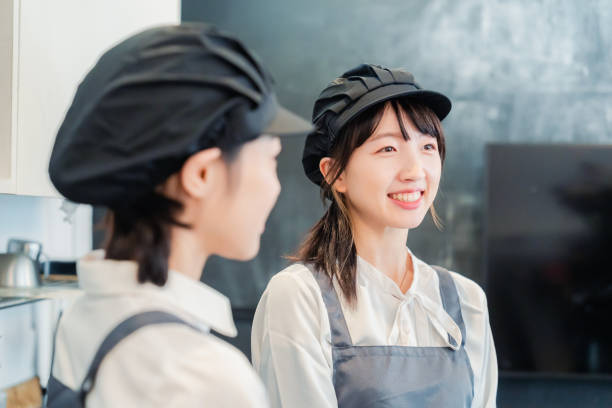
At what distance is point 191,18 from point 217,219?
271cm

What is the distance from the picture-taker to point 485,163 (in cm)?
294

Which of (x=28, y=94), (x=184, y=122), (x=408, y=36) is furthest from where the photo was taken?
(x=408, y=36)

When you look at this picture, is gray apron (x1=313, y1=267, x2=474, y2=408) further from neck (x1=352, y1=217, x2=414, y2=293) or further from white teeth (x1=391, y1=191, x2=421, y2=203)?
white teeth (x1=391, y1=191, x2=421, y2=203)

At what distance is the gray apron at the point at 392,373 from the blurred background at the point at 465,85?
5.54ft

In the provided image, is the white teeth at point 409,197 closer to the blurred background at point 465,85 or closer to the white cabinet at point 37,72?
the white cabinet at point 37,72

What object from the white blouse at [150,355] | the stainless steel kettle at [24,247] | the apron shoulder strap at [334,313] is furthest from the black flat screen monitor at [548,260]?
the white blouse at [150,355]

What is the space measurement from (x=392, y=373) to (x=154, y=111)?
0.86m

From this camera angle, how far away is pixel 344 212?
1.43 m

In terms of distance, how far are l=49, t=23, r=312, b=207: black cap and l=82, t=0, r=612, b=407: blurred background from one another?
2.45 m

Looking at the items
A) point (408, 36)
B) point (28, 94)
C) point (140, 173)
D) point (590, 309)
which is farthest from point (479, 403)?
point (408, 36)

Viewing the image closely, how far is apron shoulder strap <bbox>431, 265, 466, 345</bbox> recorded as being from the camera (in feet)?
4.68

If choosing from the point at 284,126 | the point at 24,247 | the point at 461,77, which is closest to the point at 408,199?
the point at 284,126

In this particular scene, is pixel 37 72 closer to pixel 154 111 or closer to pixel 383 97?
pixel 383 97

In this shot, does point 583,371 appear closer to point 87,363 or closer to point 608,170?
point 608,170
